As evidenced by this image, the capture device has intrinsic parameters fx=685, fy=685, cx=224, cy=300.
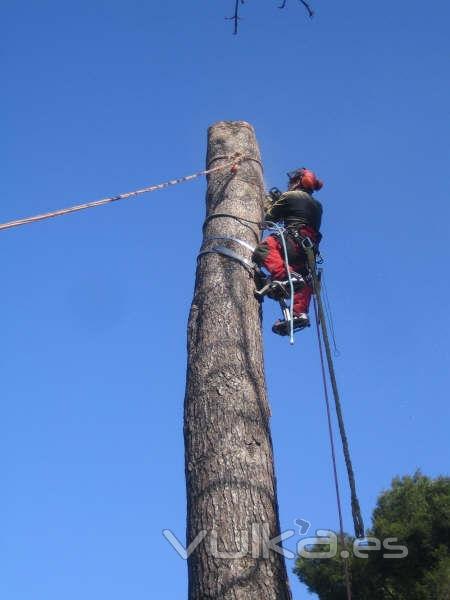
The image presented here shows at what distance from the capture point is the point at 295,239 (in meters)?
4.68

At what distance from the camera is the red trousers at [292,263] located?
422 cm

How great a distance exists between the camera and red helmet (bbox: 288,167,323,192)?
5.35 metres

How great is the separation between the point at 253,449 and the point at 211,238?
1633mm

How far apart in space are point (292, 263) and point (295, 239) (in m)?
0.20

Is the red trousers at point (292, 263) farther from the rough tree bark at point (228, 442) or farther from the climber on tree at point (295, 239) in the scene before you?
the rough tree bark at point (228, 442)

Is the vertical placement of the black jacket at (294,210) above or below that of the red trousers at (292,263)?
above

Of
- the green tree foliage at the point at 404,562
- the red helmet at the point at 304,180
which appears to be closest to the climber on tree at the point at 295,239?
the red helmet at the point at 304,180

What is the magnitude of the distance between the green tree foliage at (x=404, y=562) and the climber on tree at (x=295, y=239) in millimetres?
3852

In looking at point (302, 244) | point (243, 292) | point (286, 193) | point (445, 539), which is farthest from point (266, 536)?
point (445, 539)

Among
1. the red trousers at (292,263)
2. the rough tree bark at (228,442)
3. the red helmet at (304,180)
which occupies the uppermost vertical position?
the red helmet at (304,180)

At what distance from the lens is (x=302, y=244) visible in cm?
471

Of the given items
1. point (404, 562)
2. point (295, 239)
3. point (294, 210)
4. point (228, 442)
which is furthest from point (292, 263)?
point (404, 562)

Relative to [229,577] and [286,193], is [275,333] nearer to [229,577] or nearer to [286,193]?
[286,193]

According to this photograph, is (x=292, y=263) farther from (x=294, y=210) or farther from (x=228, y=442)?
(x=228, y=442)
